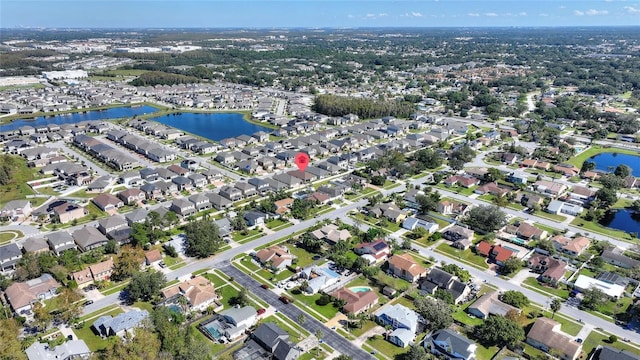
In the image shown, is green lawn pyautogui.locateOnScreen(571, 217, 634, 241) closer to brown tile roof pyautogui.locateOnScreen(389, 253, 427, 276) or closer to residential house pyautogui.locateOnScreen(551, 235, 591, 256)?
residential house pyautogui.locateOnScreen(551, 235, 591, 256)

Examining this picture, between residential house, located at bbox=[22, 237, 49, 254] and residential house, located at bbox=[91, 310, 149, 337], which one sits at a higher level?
→ residential house, located at bbox=[22, 237, 49, 254]

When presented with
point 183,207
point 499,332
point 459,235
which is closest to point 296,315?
point 499,332

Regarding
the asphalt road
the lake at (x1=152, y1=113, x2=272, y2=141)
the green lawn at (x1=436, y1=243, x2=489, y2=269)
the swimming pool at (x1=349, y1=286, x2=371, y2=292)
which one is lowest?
the asphalt road

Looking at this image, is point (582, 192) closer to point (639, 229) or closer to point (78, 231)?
point (639, 229)

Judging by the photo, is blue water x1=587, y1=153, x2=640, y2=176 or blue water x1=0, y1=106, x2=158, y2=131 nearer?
blue water x1=587, y1=153, x2=640, y2=176

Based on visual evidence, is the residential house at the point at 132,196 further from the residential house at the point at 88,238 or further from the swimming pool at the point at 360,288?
the swimming pool at the point at 360,288

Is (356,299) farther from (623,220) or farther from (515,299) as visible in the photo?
(623,220)

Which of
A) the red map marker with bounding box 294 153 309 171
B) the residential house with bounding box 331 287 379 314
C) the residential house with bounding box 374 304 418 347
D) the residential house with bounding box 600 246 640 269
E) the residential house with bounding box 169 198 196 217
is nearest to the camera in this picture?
the residential house with bounding box 374 304 418 347

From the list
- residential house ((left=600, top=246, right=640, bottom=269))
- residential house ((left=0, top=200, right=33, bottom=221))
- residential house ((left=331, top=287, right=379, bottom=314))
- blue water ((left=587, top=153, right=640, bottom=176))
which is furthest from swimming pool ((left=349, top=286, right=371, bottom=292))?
blue water ((left=587, top=153, right=640, bottom=176))
